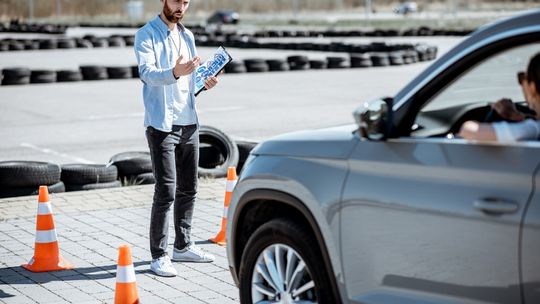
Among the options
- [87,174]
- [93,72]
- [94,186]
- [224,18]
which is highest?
[224,18]

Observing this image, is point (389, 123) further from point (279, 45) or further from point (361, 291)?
point (279, 45)

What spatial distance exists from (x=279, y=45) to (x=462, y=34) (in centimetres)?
997

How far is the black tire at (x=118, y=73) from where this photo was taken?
2772 cm

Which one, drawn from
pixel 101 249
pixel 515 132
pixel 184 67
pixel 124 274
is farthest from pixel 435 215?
pixel 101 249

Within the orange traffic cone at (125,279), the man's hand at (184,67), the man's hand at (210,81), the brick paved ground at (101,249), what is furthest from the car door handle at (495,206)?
the man's hand at (210,81)

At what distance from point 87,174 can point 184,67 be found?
4252mm

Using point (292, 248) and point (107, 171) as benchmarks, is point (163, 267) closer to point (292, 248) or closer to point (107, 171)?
point (292, 248)

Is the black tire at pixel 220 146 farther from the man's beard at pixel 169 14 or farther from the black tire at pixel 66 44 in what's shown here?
the black tire at pixel 66 44

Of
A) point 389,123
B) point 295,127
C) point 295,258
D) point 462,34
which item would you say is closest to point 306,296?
point 295,258

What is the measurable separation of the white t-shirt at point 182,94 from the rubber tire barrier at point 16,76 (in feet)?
61.8

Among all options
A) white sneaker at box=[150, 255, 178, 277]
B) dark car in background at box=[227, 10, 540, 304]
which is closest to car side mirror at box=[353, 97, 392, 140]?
dark car in background at box=[227, 10, 540, 304]

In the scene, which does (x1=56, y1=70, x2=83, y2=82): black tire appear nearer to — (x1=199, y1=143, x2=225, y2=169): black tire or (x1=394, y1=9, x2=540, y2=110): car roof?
(x1=199, y1=143, x2=225, y2=169): black tire

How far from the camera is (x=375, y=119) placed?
4906mm

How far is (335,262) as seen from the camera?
5.09 metres
